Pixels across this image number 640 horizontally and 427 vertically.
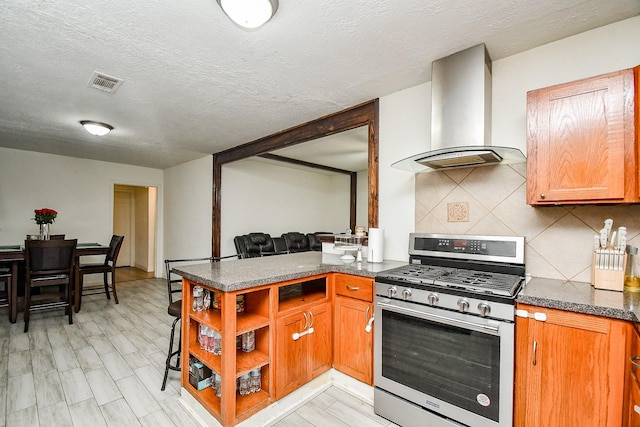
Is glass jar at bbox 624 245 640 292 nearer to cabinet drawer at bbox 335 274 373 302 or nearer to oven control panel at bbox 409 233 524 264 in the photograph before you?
oven control panel at bbox 409 233 524 264

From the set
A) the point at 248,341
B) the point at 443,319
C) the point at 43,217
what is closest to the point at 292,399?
the point at 248,341

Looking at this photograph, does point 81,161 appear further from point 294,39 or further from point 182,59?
point 294,39

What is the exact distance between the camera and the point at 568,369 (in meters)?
1.33

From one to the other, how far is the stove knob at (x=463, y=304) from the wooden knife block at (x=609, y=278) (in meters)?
0.74

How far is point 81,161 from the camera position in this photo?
17.9ft

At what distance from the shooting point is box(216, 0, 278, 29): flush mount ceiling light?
143cm

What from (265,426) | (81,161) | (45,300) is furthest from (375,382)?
(81,161)

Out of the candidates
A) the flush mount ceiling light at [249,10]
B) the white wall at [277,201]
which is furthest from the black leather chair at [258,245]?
the flush mount ceiling light at [249,10]

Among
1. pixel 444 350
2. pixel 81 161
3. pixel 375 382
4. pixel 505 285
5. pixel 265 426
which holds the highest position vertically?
pixel 81 161

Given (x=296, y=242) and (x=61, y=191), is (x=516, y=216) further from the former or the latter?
(x=61, y=191)

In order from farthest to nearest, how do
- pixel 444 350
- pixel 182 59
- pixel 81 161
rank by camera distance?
pixel 81 161 → pixel 182 59 → pixel 444 350

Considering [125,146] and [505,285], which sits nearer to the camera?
[505,285]

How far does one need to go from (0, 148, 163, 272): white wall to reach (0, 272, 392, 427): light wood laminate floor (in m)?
1.96

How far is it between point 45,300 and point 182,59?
3581mm
